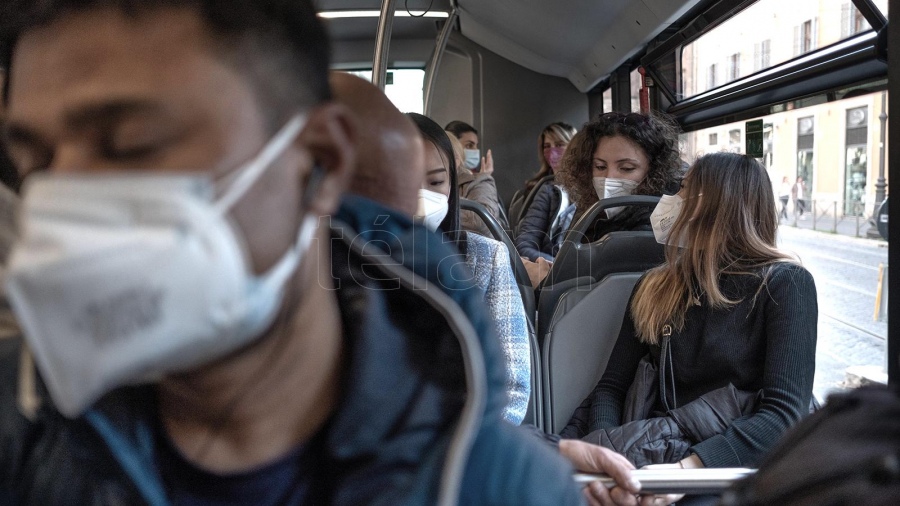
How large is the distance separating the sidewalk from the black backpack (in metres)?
1.83

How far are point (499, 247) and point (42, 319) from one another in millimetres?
1599

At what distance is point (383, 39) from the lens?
312 centimetres

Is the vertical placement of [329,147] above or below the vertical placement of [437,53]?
below

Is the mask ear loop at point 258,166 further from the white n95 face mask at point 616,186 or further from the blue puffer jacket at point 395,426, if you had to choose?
the white n95 face mask at point 616,186

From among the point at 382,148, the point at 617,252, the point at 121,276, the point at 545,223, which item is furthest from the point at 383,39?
the point at 121,276

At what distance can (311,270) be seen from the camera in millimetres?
801

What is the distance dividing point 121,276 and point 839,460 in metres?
0.63

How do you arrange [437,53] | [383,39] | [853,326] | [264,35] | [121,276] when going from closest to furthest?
[121,276], [264,35], [383,39], [853,326], [437,53]

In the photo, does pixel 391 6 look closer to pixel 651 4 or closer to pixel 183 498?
pixel 651 4

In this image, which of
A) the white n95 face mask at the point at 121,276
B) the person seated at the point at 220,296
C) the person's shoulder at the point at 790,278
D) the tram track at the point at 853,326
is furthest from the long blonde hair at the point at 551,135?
the white n95 face mask at the point at 121,276

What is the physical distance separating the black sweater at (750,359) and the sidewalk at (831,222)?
45 centimetres

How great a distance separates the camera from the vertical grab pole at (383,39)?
9.98ft

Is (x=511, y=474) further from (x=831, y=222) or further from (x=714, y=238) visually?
(x=831, y=222)

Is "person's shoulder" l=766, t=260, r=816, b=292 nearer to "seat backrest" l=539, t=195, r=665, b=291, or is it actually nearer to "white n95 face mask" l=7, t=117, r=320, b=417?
"seat backrest" l=539, t=195, r=665, b=291
